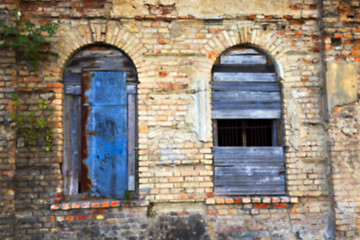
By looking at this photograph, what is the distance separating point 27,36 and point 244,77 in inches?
128

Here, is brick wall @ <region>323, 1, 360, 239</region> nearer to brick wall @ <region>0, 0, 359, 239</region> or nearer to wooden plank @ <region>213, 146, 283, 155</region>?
brick wall @ <region>0, 0, 359, 239</region>

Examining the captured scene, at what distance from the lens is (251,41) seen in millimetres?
4578

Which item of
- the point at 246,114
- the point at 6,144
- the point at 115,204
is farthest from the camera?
the point at 246,114

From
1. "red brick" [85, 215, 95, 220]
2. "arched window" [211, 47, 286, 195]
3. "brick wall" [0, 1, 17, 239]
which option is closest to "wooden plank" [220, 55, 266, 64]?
"arched window" [211, 47, 286, 195]

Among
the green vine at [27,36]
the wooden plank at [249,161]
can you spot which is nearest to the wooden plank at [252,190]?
the wooden plank at [249,161]

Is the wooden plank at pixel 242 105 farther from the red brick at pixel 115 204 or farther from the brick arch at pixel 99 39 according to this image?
the red brick at pixel 115 204

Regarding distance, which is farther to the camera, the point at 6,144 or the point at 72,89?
the point at 72,89

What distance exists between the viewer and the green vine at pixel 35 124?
4164mm

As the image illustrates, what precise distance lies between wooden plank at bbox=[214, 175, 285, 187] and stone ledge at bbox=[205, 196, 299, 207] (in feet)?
0.72

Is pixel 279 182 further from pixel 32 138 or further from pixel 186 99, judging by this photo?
pixel 32 138

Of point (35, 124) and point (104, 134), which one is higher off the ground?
point (35, 124)

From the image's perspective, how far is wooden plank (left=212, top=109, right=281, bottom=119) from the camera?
4508 mm

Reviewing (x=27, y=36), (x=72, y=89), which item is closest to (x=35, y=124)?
(x=72, y=89)

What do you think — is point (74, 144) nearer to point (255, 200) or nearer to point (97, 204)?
point (97, 204)
